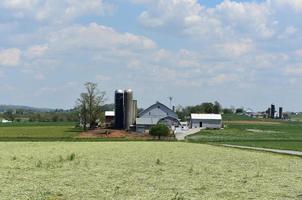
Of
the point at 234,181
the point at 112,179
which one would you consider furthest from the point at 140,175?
the point at 234,181

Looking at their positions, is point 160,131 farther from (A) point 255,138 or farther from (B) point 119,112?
(B) point 119,112

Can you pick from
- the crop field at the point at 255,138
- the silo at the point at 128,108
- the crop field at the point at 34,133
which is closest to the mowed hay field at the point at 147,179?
the crop field at the point at 255,138

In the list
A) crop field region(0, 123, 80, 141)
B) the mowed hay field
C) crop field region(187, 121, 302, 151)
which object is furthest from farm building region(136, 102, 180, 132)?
the mowed hay field

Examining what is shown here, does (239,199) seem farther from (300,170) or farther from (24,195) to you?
(300,170)

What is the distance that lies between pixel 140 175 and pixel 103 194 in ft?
26.2

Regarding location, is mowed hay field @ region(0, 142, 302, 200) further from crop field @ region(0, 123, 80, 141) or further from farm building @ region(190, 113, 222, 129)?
farm building @ region(190, 113, 222, 129)

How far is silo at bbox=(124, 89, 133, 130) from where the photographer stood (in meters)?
129

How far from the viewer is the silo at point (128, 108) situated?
12888cm

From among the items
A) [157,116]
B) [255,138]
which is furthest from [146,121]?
[255,138]

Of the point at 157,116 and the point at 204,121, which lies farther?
the point at 204,121

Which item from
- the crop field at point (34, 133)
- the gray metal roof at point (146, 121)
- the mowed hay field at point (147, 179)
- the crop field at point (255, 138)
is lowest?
the mowed hay field at point (147, 179)

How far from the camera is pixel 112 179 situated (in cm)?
2797

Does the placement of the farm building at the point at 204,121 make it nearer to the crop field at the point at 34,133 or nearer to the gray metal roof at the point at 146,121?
the gray metal roof at the point at 146,121

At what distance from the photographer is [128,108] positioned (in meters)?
130
